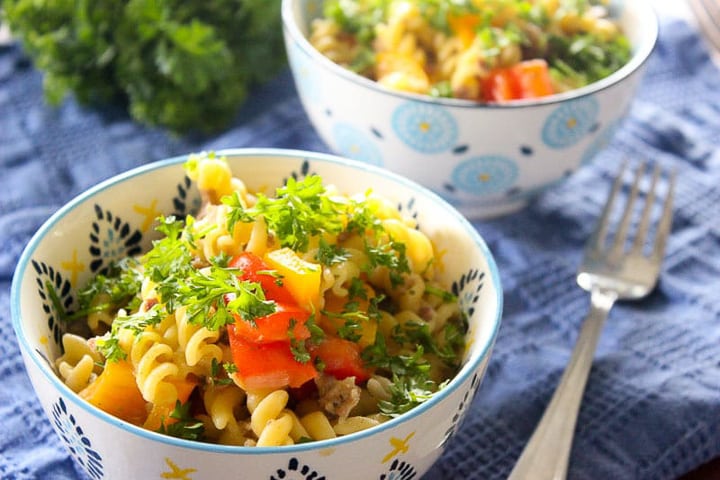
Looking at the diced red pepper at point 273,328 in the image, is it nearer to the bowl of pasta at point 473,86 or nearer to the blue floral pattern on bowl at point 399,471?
the blue floral pattern on bowl at point 399,471

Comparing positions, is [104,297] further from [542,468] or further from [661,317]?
[661,317]

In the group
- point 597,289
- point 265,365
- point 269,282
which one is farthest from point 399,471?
point 597,289

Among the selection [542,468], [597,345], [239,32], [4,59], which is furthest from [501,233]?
[4,59]

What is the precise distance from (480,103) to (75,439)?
1.37 m

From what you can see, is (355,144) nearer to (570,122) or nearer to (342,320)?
(570,122)

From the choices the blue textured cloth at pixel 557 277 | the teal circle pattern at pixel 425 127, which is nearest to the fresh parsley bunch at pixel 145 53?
the blue textured cloth at pixel 557 277

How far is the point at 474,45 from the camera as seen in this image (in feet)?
8.56

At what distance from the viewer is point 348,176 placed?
212cm

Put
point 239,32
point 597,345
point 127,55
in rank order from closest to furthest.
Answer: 1. point 597,345
2. point 127,55
3. point 239,32

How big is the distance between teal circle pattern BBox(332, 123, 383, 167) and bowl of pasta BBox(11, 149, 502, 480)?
499 millimetres

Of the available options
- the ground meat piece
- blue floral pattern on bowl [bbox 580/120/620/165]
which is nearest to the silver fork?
blue floral pattern on bowl [bbox 580/120/620/165]

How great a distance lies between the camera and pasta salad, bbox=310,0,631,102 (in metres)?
2.55

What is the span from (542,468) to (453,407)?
388 mm

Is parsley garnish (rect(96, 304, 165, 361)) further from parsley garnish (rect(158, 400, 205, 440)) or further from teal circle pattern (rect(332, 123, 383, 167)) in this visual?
teal circle pattern (rect(332, 123, 383, 167))
